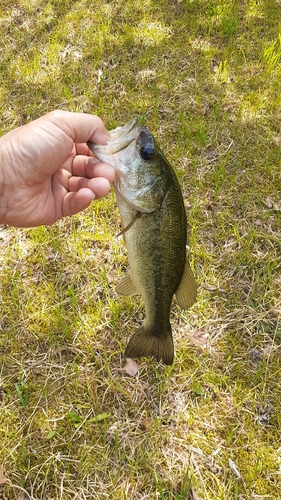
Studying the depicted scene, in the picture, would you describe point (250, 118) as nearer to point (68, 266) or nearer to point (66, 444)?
point (68, 266)

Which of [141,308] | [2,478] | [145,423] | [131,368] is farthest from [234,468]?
[2,478]

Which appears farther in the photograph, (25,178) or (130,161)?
(25,178)

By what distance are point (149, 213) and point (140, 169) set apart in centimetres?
20

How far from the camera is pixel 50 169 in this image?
88.7 inches

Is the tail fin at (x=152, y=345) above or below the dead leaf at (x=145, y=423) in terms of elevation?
above

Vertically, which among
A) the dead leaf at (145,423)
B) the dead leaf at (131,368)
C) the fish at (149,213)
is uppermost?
the fish at (149,213)

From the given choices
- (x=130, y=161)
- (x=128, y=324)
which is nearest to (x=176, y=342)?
(x=128, y=324)

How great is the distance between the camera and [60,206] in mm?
2477

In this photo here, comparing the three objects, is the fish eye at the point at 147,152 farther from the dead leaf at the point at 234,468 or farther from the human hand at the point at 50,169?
the dead leaf at the point at 234,468

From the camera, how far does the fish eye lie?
1796 mm

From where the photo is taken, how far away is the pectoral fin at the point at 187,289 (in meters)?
2.05

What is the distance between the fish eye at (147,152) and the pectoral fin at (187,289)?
547mm

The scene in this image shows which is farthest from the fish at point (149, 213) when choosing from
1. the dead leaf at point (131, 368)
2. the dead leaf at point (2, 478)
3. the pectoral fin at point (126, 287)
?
the dead leaf at point (2, 478)

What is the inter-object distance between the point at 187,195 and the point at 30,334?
170cm
